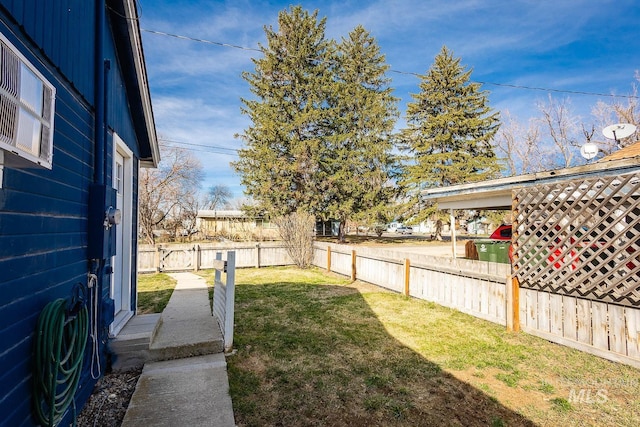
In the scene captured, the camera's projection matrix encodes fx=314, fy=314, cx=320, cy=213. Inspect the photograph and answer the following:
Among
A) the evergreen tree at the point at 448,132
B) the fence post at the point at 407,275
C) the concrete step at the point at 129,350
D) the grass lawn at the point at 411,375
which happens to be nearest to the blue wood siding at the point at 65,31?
the concrete step at the point at 129,350

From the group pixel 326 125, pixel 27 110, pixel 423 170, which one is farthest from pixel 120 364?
pixel 423 170

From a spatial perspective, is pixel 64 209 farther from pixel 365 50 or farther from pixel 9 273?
pixel 365 50

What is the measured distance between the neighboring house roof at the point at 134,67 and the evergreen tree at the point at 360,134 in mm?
16779

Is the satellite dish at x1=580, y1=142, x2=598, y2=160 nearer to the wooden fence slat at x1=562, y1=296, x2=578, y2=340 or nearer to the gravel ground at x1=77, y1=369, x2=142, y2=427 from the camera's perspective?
the wooden fence slat at x1=562, y1=296, x2=578, y2=340

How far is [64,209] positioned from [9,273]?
809 mm

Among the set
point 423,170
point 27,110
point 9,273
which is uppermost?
point 423,170

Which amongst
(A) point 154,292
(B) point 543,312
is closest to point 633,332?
(B) point 543,312

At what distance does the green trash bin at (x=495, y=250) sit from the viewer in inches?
387

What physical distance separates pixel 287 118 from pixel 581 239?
19.8 m

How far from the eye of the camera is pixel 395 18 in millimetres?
10711

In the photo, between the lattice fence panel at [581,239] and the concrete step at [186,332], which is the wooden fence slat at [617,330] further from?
the concrete step at [186,332]

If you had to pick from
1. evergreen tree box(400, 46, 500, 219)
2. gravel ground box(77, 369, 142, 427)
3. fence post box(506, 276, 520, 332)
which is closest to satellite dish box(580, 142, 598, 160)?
fence post box(506, 276, 520, 332)

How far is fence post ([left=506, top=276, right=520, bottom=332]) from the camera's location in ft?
16.5

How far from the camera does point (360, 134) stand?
2291 cm
